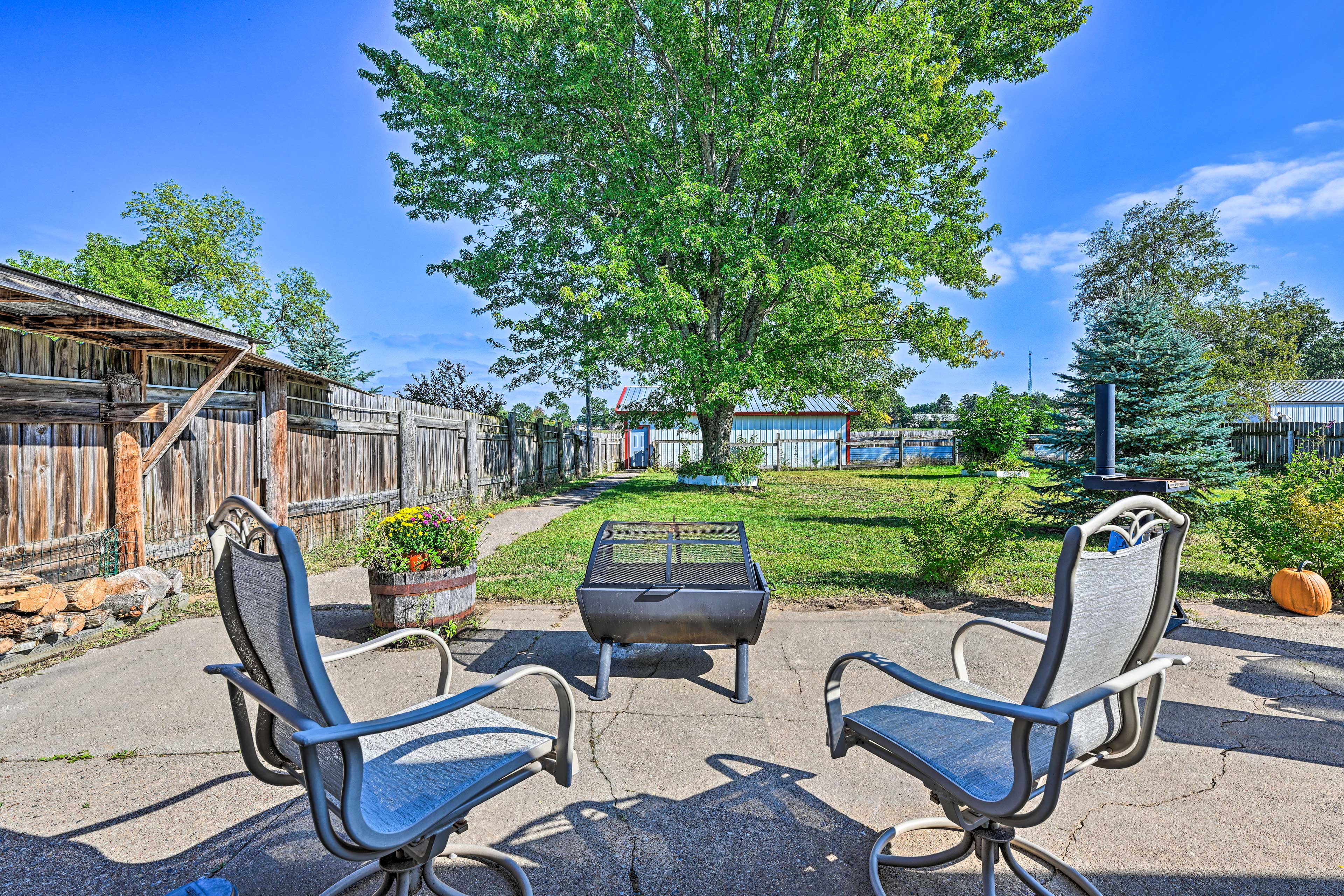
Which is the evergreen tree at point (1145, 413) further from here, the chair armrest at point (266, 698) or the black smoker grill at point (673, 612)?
the chair armrest at point (266, 698)

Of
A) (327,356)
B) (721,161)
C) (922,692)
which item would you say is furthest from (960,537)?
(327,356)

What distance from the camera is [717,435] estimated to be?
15.9 m

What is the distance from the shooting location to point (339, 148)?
13.8 m

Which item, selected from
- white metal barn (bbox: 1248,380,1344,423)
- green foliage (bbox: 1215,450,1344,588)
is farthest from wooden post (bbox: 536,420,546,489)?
white metal barn (bbox: 1248,380,1344,423)

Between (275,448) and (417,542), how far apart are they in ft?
12.4

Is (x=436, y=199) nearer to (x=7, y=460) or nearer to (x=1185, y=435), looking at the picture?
(x=7, y=460)

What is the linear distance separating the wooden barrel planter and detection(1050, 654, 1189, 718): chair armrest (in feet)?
12.5

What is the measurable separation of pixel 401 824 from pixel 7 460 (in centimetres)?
506

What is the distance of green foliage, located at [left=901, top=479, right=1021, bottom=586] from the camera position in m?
5.30

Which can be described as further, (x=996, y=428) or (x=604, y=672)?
(x=996, y=428)

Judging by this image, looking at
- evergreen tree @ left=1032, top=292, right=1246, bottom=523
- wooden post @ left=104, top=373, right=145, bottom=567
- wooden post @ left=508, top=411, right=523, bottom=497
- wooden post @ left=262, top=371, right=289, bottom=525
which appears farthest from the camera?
wooden post @ left=508, top=411, right=523, bottom=497

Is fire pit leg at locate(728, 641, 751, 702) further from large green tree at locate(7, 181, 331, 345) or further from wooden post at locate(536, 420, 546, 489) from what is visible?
large green tree at locate(7, 181, 331, 345)

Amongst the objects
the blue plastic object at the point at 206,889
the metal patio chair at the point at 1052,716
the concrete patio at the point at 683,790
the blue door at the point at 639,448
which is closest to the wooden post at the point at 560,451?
the blue door at the point at 639,448

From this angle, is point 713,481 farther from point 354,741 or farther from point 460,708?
point 354,741
